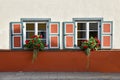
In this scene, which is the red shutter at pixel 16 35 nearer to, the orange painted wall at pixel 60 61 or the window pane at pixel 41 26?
the orange painted wall at pixel 60 61

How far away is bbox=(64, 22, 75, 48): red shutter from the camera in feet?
46.6

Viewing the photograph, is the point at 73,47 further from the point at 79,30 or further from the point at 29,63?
the point at 29,63

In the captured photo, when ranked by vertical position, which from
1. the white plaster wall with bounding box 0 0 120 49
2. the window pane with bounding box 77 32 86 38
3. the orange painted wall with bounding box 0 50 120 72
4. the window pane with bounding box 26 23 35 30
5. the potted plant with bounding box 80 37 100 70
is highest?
the white plaster wall with bounding box 0 0 120 49

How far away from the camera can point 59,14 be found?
→ 1423cm

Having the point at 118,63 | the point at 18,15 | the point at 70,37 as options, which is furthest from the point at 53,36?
the point at 118,63

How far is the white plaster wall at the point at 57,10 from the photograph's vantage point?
14164 mm

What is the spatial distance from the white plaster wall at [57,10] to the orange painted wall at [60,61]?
88cm

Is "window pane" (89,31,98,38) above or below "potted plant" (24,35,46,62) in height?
above

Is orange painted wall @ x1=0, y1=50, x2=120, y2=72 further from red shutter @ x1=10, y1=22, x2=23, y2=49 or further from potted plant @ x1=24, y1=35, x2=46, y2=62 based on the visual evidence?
red shutter @ x1=10, y1=22, x2=23, y2=49

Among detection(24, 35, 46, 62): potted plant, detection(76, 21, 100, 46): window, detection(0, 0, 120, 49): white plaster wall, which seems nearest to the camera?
detection(24, 35, 46, 62): potted plant

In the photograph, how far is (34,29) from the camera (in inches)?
568

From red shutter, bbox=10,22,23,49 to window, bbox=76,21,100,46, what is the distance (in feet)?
8.02

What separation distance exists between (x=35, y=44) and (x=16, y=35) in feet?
3.40

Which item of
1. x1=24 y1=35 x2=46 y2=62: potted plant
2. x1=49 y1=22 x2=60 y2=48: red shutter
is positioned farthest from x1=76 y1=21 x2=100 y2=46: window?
x1=24 y1=35 x2=46 y2=62: potted plant
